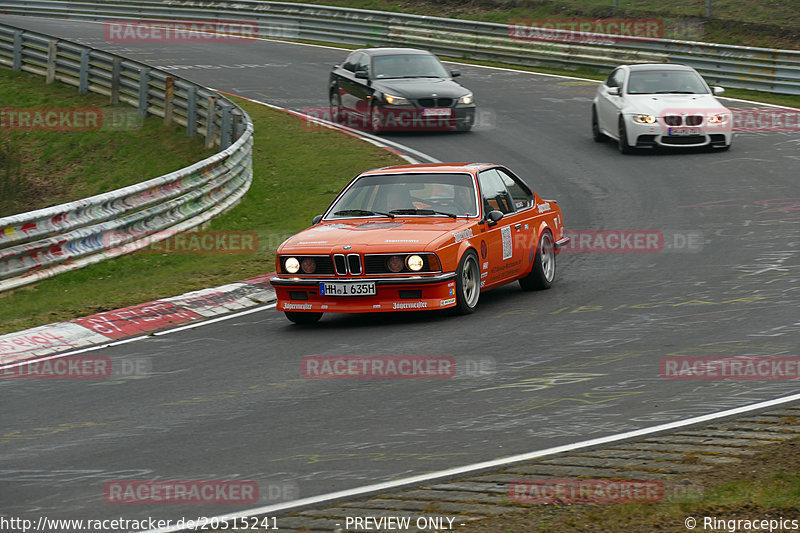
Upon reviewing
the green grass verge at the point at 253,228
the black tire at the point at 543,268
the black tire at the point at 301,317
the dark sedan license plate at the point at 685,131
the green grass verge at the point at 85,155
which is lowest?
the green grass verge at the point at 85,155

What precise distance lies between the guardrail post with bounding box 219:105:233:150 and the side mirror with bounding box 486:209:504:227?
10.8 m

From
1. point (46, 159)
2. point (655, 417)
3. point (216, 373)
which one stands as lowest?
point (46, 159)

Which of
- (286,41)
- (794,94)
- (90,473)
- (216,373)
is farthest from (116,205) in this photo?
(286,41)

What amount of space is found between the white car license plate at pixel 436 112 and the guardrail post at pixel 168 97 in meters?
5.47

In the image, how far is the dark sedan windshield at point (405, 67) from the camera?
2412cm

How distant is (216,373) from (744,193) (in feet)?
36.4

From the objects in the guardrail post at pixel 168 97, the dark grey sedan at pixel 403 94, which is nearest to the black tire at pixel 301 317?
the dark grey sedan at pixel 403 94

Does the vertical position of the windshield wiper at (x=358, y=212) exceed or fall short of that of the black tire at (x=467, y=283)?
it exceeds it

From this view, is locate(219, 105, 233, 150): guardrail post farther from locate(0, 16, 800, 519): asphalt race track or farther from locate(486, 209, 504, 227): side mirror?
locate(486, 209, 504, 227): side mirror

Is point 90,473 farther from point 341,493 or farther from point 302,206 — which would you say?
point 302,206

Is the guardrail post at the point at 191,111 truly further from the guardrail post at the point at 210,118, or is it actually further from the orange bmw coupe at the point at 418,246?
the orange bmw coupe at the point at 418,246

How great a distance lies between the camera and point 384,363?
8938 mm

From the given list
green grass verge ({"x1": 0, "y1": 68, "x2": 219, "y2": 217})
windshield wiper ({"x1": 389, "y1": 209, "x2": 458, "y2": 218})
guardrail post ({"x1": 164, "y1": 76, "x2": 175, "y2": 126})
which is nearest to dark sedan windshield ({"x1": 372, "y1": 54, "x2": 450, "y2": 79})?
green grass verge ({"x1": 0, "y1": 68, "x2": 219, "y2": 217})

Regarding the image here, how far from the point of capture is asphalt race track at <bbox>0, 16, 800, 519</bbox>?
639 centimetres
